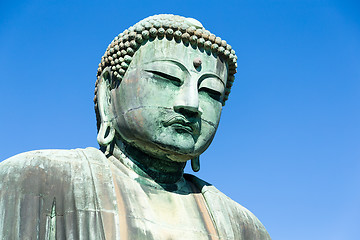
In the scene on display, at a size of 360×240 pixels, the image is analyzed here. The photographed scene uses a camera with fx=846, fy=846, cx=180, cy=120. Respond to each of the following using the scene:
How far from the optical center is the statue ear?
11.0m

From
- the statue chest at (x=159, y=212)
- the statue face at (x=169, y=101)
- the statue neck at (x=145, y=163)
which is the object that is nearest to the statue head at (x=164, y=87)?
the statue face at (x=169, y=101)

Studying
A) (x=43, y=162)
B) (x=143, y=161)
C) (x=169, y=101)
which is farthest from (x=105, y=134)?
(x=43, y=162)

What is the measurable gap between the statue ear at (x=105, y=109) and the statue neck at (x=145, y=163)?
186 millimetres

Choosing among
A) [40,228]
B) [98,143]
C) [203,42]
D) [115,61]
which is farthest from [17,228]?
[203,42]

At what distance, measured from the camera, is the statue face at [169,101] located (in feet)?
34.7

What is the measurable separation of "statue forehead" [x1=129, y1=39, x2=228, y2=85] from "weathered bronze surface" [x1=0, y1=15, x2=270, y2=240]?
0.04ft

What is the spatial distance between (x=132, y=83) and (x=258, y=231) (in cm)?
267

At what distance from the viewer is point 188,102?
10555 mm

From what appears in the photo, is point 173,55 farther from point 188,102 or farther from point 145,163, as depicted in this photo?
point 145,163

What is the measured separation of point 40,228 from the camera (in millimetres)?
9648

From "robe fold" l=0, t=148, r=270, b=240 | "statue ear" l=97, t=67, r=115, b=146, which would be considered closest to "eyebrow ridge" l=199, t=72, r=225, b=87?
"statue ear" l=97, t=67, r=115, b=146

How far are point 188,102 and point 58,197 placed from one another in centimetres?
201

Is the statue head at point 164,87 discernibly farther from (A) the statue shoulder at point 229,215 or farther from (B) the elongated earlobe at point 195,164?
(A) the statue shoulder at point 229,215

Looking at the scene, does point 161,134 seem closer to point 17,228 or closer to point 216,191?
point 216,191
